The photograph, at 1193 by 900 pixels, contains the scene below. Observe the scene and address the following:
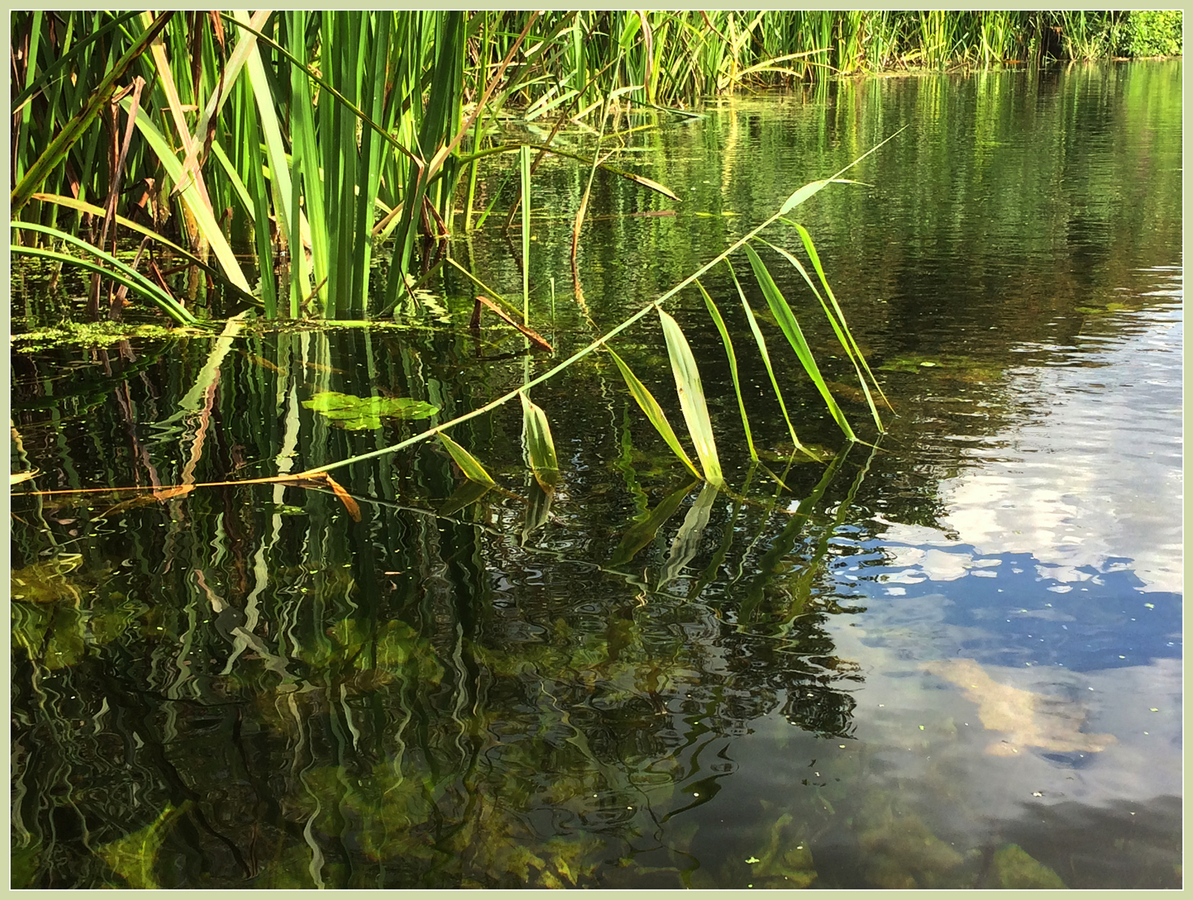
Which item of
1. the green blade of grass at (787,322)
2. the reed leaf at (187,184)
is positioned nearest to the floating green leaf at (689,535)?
the green blade of grass at (787,322)

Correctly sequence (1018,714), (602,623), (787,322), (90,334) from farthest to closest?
1. (90,334)
2. (787,322)
3. (602,623)
4. (1018,714)

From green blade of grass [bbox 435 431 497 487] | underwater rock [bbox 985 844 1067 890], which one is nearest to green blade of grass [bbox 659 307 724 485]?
green blade of grass [bbox 435 431 497 487]

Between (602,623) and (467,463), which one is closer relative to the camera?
(602,623)

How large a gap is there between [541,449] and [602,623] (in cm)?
39

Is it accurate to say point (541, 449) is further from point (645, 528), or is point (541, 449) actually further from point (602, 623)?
point (602, 623)

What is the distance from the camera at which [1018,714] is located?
977 mm

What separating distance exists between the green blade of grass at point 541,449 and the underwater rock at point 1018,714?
583mm

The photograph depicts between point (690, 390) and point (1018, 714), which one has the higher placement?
point (690, 390)

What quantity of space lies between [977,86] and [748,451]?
9.72 meters

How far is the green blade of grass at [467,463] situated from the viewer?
4.51 ft

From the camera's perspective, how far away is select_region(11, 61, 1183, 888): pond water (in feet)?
2.75

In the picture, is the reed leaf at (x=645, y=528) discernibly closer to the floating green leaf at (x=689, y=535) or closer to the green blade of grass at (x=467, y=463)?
the floating green leaf at (x=689, y=535)

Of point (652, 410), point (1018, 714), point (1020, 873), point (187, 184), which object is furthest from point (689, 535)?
point (187, 184)

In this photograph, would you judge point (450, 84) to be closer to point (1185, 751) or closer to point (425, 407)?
point (425, 407)
